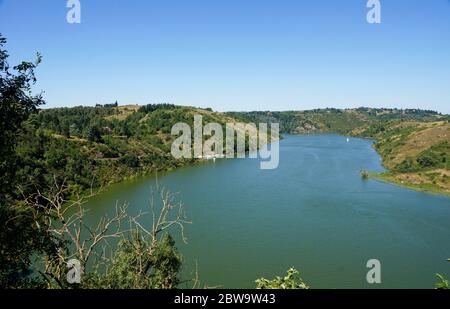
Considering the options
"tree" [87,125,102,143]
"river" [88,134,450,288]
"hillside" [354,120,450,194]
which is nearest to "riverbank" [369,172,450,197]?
"hillside" [354,120,450,194]

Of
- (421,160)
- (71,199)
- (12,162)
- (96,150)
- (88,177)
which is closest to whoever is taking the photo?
(12,162)

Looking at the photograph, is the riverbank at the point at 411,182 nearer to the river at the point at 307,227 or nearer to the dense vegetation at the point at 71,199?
the river at the point at 307,227

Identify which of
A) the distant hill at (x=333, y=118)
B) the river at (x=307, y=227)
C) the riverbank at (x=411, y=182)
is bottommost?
the river at (x=307, y=227)

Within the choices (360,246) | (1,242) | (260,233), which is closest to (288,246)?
(260,233)

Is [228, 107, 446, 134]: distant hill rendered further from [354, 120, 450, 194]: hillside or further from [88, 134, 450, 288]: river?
[88, 134, 450, 288]: river

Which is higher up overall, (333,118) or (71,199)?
(333,118)

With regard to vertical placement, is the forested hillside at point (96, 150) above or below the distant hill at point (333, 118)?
below

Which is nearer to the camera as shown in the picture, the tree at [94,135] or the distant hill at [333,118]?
the tree at [94,135]

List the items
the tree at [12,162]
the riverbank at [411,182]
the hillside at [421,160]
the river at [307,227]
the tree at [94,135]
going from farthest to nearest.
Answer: the tree at [94,135], the hillside at [421,160], the riverbank at [411,182], the river at [307,227], the tree at [12,162]

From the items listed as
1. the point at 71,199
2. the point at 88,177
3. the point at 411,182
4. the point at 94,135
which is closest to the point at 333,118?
the point at 411,182

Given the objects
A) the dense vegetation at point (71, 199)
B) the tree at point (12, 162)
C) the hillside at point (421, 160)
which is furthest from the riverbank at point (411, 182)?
the tree at point (12, 162)

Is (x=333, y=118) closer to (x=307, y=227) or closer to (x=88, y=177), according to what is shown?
(x=88, y=177)
